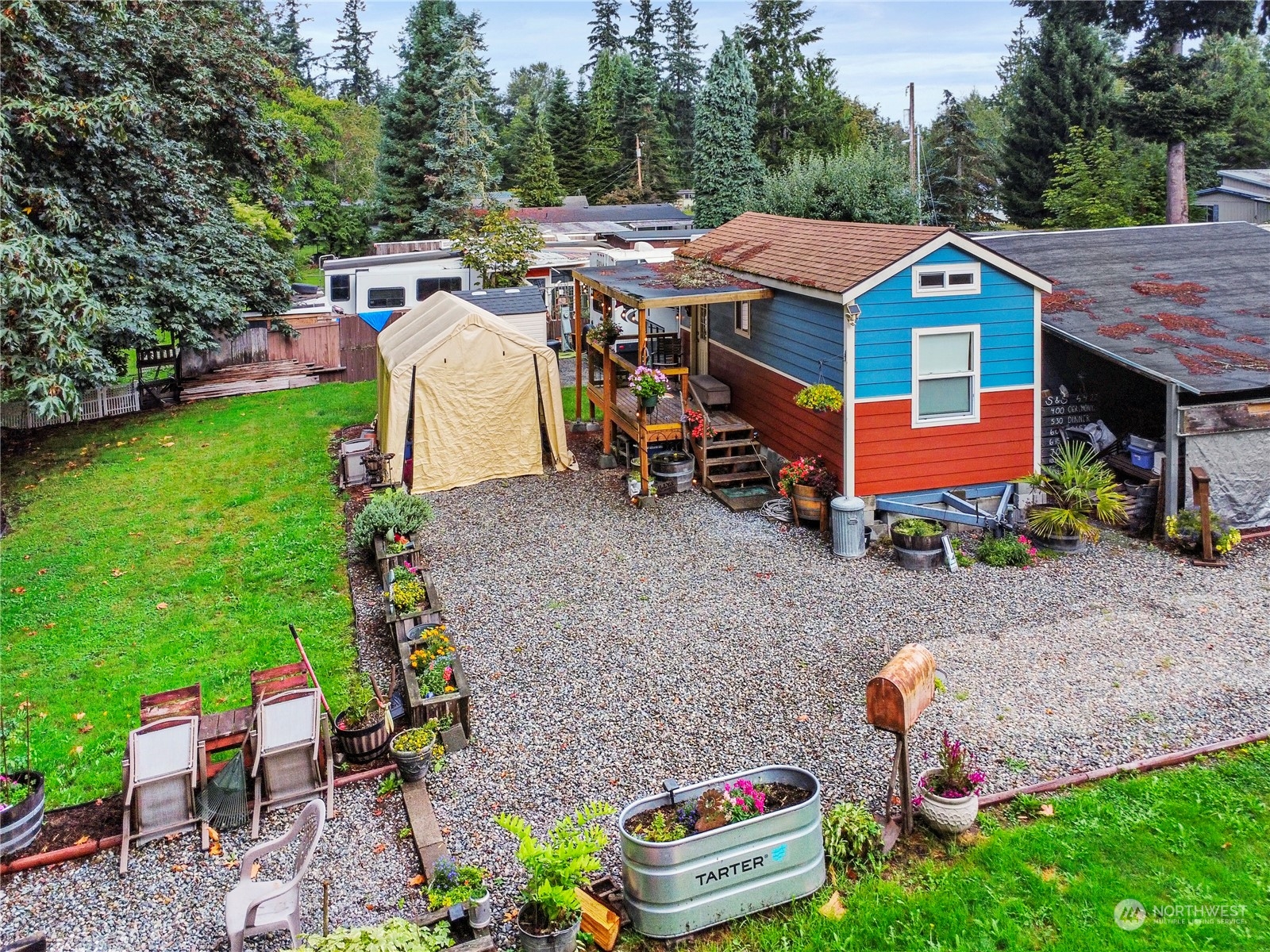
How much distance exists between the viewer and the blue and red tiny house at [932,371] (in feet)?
40.5

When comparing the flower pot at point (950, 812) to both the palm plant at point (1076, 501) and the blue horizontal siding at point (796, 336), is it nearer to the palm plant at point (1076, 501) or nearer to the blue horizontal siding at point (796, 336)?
the palm plant at point (1076, 501)

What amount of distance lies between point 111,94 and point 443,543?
994 cm

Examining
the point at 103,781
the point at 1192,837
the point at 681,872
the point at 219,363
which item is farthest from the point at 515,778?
the point at 219,363

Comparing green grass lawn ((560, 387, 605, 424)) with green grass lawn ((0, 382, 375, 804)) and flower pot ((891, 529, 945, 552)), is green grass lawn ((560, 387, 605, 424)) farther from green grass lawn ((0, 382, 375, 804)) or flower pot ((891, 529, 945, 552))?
flower pot ((891, 529, 945, 552))

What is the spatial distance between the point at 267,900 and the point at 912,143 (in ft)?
111

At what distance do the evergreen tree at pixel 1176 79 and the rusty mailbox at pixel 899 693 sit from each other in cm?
3105

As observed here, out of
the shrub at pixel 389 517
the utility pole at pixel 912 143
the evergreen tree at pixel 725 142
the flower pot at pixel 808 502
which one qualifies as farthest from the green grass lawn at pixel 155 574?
the evergreen tree at pixel 725 142

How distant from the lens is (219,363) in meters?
23.6

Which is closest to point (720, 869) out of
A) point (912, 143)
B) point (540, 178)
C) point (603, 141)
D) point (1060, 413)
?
point (1060, 413)

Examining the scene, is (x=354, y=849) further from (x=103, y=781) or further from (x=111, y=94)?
(x=111, y=94)

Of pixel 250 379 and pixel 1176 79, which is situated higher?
pixel 1176 79

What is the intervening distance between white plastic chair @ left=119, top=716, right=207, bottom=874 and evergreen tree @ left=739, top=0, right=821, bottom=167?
4213 centimetres

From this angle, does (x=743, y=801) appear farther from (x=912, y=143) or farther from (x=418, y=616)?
(x=912, y=143)

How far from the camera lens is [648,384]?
13836 mm
